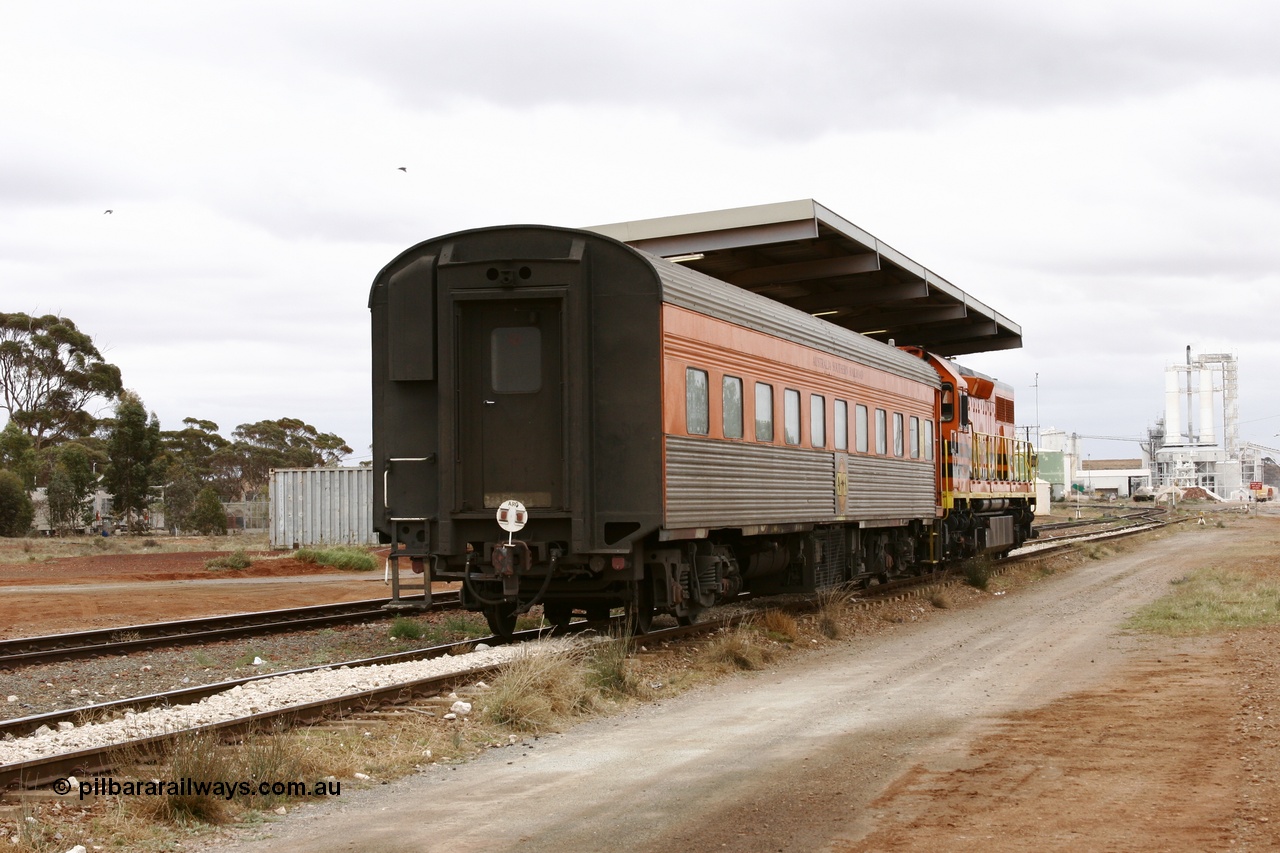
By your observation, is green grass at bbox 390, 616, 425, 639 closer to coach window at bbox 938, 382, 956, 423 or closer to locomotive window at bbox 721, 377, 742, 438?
locomotive window at bbox 721, 377, 742, 438

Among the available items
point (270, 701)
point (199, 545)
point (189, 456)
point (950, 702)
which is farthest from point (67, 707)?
point (189, 456)

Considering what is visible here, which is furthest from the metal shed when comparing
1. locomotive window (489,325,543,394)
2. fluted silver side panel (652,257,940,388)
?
locomotive window (489,325,543,394)

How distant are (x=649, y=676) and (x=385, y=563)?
80.4 ft

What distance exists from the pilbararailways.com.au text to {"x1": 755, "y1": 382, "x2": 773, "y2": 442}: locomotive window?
8657mm

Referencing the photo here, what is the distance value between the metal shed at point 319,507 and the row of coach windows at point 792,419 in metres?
22.1

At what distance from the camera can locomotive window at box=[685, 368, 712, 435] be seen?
44.4 feet

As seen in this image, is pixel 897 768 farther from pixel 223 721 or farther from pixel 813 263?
pixel 813 263

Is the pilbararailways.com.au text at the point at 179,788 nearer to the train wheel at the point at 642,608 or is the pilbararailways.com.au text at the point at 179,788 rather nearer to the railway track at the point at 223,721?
the railway track at the point at 223,721

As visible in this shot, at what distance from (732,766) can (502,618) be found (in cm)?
586

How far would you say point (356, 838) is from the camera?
269 inches

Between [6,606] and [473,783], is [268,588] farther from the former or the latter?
[473,783]

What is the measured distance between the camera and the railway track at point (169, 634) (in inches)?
540

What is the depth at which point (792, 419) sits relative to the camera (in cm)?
1664

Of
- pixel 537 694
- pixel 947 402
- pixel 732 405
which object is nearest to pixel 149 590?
pixel 732 405
